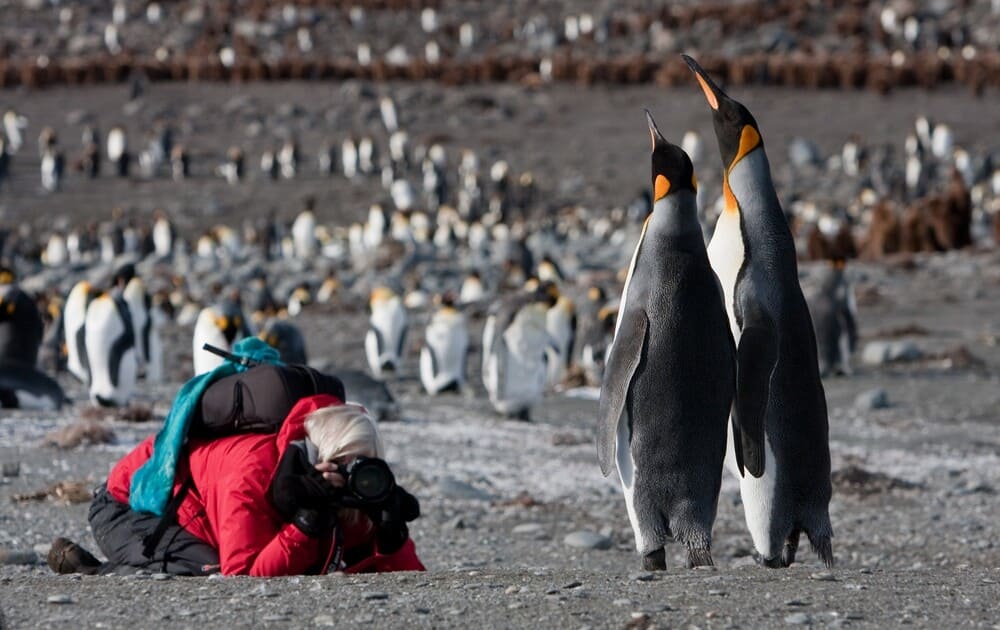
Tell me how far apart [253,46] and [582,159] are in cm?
2125

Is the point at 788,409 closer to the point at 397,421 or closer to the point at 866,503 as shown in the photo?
the point at 866,503

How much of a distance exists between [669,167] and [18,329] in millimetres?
6650

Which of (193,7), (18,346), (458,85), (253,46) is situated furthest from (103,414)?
(193,7)

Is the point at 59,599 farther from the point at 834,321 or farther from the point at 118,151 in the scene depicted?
the point at 118,151

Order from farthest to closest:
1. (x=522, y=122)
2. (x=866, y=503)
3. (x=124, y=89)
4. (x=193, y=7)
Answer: (x=193, y=7), (x=124, y=89), (x=522, y=122), (x=866, y=503)

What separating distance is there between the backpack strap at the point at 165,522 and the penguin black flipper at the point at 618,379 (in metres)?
1.18

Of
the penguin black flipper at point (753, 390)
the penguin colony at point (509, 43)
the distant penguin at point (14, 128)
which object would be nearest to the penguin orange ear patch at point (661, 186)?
the penguin black flipper at point (753, 390)

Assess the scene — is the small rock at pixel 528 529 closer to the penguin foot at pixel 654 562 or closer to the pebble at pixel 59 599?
the penguin foot at pixel 654 562

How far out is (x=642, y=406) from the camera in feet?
15.1

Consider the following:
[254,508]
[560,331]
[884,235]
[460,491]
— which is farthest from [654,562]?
[884,235]

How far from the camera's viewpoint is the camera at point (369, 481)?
3887 mm

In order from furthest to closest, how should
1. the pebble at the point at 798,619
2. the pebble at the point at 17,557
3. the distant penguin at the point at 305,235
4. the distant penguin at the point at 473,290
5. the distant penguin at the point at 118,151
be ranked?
the distant penguin at the point at 118,151, the distant penguin at the point at 305,235, the distant penguin at the point at 473,290, the pebble at the point at 17,557, the pebble at the point at 798,619

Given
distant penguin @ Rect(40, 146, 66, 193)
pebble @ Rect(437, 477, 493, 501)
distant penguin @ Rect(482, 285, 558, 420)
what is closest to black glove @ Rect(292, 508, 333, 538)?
pebble @ Rect(437, 477, 493, 501)

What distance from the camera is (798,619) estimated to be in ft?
11.2
